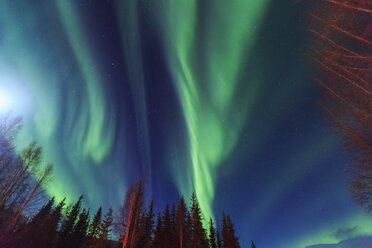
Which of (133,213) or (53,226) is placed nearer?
(133,213)

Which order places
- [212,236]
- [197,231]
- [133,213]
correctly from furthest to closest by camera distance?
1. [212,236]
2. [197,231]
3. [133,213]

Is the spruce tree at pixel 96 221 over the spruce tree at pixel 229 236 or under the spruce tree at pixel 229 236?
over

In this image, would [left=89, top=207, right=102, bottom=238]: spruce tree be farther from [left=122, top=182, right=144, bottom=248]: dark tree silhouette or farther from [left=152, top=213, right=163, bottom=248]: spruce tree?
[left=122, top=182, right=144, bottom=248]: dark tree silhouette

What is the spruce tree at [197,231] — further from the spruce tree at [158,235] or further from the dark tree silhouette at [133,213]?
the dark tree silhouette at [133,213]

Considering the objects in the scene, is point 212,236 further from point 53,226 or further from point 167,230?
point 53,226

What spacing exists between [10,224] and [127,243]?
12.8 m

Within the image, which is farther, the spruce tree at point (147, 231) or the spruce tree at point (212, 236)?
the spruce tree at point (212, 236)

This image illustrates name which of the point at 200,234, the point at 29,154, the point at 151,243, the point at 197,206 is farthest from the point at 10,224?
the point at 197,206

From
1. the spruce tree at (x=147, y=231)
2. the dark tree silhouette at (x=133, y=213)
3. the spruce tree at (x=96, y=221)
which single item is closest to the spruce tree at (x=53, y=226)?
the spruce tree at (x=96, y=221)

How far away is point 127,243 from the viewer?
1282 centimetres

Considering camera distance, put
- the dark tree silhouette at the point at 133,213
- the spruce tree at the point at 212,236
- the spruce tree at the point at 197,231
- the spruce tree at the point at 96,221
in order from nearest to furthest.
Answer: the dark tree silhouette at the point at 133,213, the spruce tree at the point at 197,231, the spruce tree at the point at 96,221, the spruce tree at the point at 212,236

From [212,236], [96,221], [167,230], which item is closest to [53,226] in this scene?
[96,221]

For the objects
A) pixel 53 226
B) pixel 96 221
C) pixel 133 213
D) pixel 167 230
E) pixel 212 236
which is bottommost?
pixel 133 213

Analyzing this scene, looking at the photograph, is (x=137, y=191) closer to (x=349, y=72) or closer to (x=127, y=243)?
(x=127, y=243)
